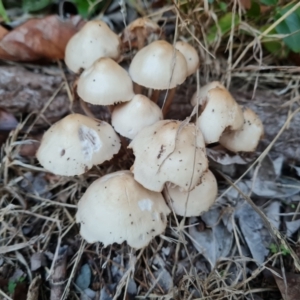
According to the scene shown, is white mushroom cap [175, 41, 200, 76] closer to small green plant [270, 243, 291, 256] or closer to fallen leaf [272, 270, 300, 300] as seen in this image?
small green plant [270, 243, 291, 256]

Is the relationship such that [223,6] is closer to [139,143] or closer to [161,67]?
[161,67]

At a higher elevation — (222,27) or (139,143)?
(222,27)

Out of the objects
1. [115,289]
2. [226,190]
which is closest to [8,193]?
[115,289]

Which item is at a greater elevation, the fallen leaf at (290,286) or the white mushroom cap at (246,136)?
the white mushroom cap at (246,136)

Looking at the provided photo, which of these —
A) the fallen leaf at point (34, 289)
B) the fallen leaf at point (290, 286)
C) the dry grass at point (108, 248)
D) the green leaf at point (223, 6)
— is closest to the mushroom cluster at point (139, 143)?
the dry grass at point (108, 248)

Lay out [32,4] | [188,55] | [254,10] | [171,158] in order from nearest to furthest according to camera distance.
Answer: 1. [171,158]
2. [188,55]
3. [254,10]
4. [32,4]

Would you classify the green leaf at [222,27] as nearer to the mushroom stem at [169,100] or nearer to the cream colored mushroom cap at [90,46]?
the mushroom stem at [169,100]

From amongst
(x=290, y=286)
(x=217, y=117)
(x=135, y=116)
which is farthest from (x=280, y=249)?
(x=135, y=116)
